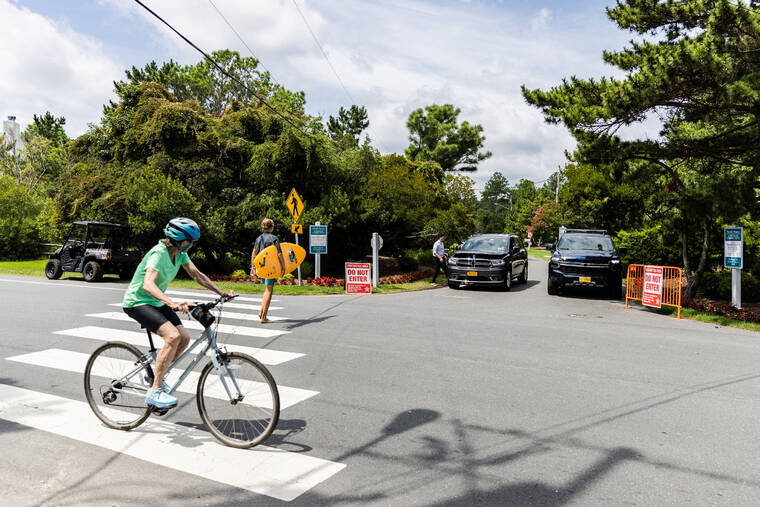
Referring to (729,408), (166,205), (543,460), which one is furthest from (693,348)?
(166,205)

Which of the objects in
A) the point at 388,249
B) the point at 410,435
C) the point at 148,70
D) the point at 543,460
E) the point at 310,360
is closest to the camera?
the point at 543,460

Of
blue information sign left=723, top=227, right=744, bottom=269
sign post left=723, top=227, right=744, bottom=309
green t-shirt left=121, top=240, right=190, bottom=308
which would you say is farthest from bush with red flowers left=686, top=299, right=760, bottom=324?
green t-shirt left=121, top=240, right=190, bottom=308

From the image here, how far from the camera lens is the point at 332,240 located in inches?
921

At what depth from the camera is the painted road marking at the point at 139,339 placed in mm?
7071

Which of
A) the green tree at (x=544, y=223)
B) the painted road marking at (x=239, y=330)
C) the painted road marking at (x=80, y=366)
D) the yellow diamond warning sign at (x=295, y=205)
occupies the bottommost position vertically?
the painted road marking at (x=80, y=366)

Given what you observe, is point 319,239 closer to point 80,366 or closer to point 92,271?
point 92,271

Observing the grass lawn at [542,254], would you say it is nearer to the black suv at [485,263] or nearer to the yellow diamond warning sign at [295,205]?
the black suv at [485,263]

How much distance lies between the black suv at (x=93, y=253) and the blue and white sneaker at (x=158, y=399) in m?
15.3

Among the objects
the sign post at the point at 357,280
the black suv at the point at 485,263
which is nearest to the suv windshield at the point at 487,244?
the black suv at the point at 485,263

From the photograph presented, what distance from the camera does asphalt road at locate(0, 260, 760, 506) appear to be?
3.45 m

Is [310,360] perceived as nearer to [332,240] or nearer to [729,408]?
[729,408]

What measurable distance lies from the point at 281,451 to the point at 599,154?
12.2 metres

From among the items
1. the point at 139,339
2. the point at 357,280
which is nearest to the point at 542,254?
the point at 357,280

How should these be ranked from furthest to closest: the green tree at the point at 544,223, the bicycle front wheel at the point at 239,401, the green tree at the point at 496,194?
the green tree at the point at 496,194
the green tree at the point at 544,223
the bicycle front wheel at the point at 239,401
